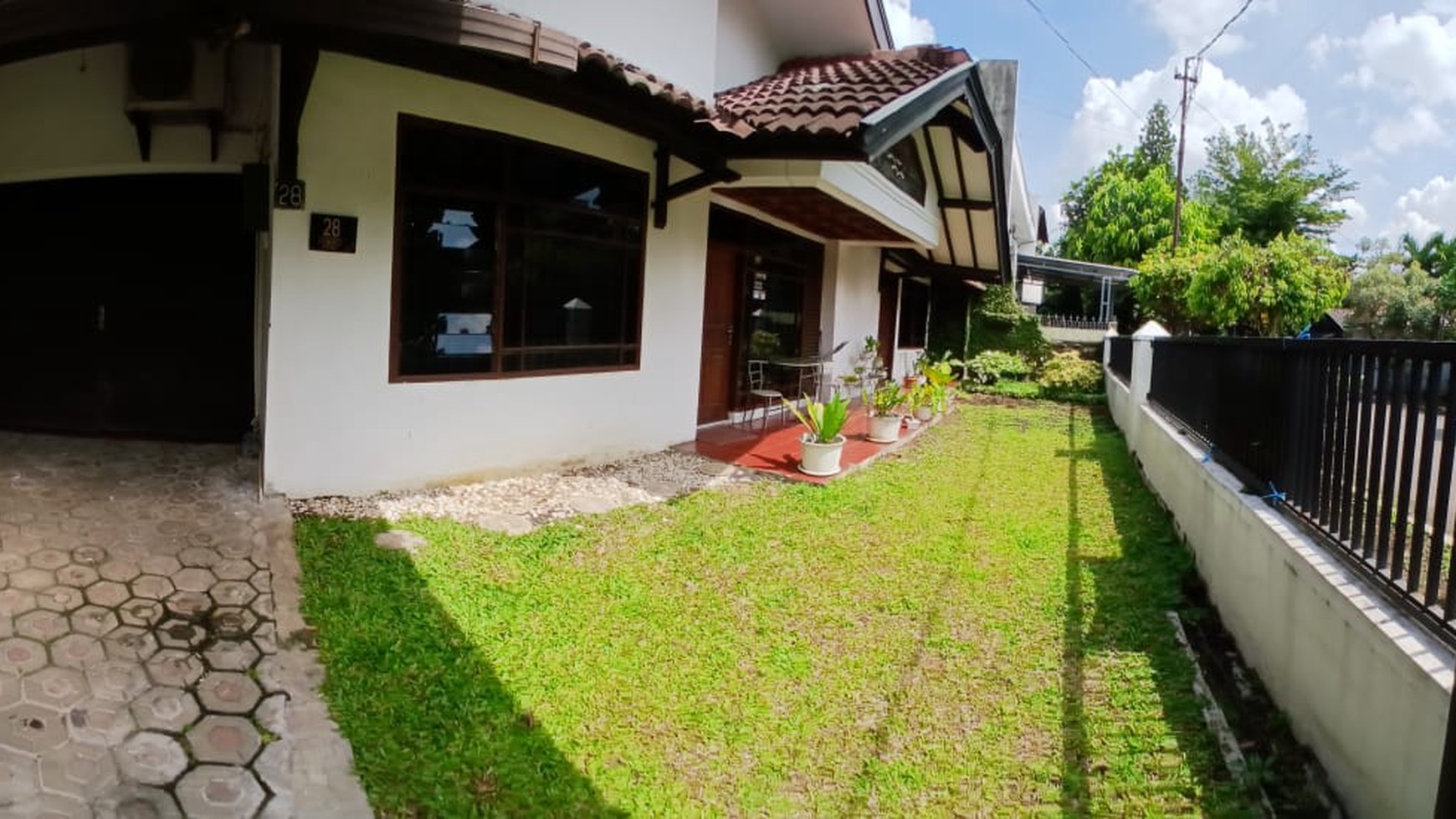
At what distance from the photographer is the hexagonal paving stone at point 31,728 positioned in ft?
8.70

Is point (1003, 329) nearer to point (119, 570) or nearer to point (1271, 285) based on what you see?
point (1271, 285)

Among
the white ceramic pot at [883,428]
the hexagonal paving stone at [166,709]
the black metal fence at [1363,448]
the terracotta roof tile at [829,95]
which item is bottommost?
the hexagonal paving stone at [166,709]

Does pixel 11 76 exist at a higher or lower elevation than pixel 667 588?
higher

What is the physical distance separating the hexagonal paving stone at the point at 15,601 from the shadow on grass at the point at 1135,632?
13.4ft

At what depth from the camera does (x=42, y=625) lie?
325cm

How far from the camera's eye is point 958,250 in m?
14.7

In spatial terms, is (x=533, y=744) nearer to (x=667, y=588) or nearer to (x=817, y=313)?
(x=667, y=588)

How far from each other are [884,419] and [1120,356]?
684cm

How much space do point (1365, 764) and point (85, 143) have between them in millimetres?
7990

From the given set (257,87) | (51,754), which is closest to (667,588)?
(51,754)

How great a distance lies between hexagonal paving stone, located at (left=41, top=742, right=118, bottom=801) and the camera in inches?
99.5

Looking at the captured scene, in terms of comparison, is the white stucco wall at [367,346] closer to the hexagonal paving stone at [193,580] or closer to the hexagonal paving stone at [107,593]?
the hexagonal paving stone at [193,580]

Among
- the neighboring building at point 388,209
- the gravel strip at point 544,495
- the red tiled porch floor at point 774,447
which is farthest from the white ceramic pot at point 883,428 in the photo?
the gravel strip at point 544,495

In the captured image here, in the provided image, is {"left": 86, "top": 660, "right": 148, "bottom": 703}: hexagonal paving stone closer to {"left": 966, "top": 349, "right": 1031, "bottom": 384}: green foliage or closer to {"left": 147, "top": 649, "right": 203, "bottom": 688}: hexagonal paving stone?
{"left": 147, "top": 649, "right": 203, "bottom": 688}: hexagonal paving stone
